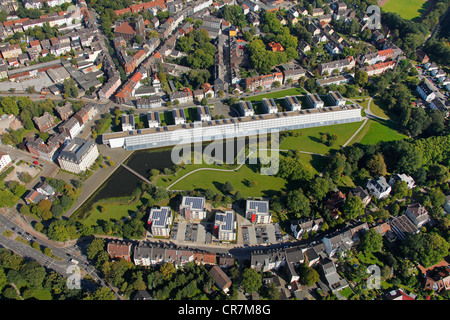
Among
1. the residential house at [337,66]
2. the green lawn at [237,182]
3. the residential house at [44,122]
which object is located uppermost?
the residential house at [337,66]

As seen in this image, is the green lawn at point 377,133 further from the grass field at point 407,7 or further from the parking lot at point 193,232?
the grass field at point 407,7

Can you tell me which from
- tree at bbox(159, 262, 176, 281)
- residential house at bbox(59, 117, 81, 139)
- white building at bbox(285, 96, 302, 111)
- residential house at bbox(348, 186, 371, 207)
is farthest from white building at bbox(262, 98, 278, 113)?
tree at bbox(159, 262, 176, 281)

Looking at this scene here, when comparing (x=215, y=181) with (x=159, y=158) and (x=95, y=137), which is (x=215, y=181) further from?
(x=95, y=137)

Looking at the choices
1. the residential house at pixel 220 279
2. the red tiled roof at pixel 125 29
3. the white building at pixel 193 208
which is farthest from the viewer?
the red tiled roof at pixel 125 29

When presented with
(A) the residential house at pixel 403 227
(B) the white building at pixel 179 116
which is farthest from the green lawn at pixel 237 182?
(A) the residential house at pixel 403 227

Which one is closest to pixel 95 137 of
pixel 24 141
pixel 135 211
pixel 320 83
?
pixel 24 141

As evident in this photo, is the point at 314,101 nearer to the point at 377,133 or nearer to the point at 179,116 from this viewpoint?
the point at 377,133
